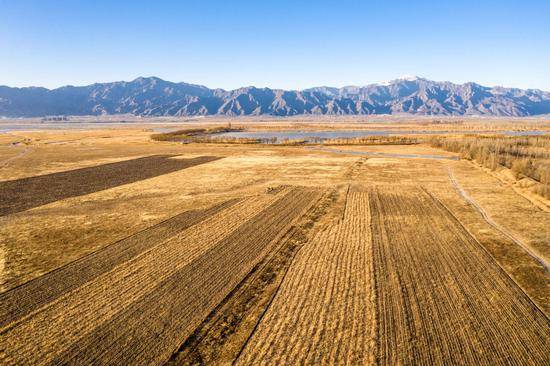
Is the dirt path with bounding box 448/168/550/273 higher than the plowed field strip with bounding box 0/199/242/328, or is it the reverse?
the dirt path with bounding box 448/168/550/273

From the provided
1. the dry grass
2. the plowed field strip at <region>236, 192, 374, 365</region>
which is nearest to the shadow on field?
the plowed field strip at <region>236, 192, 374, 365</region>

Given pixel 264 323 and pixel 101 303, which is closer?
pixel 264 323

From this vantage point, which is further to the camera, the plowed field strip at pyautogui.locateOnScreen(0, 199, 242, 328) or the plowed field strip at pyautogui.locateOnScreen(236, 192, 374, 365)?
the plowed field strip at pyautogui.locateOnScreen(0, 199, 242, 328)

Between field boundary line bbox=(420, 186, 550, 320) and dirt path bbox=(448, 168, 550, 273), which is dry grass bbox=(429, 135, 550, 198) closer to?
dirt path bbox=(448, 168, 550, 273)

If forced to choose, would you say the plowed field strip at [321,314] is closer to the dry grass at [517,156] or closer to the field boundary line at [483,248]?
the field boundary line at [483,248]

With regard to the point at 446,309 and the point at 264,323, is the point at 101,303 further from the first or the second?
the point at 446,309

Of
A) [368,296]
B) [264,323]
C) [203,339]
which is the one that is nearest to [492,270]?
[368,296]
